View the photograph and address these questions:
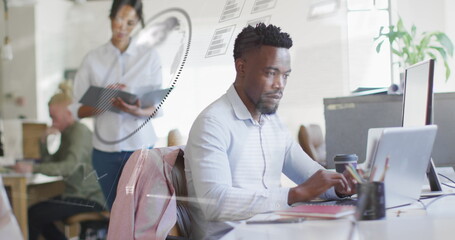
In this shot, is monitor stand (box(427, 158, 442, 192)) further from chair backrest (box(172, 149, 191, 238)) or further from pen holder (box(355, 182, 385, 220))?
chair backrest (box(172, 149, 191, 238))

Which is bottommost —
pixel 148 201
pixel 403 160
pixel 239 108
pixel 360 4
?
pixel 148 201

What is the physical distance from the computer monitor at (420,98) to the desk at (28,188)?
87cm

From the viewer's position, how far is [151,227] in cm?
137

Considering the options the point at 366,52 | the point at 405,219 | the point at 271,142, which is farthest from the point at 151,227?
the point at 366,52

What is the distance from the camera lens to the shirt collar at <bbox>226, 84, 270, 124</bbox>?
126cm

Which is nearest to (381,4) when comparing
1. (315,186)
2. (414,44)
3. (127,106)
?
(414,44)

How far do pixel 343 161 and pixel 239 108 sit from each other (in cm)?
36

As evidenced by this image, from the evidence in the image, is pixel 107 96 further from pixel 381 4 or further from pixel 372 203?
pixel 381 4

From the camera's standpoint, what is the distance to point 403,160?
1.16 m

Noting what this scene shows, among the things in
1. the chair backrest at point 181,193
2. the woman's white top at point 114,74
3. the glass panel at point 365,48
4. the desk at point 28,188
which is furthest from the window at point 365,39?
the desk at point 28,188

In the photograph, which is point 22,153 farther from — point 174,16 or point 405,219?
point 405,219

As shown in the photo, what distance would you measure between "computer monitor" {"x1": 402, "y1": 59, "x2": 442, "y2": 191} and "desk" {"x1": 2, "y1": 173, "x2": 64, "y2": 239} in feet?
2.85

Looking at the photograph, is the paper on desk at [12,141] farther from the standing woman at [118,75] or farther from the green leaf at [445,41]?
the green leaf at [445,41]

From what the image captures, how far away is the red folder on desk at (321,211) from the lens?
104 cm
